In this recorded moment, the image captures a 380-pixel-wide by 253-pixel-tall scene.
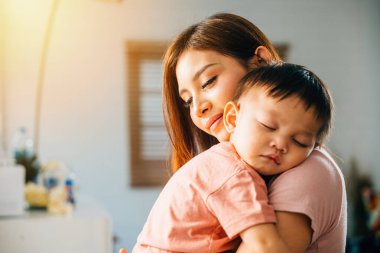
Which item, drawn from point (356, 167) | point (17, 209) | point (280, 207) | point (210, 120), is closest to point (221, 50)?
point (210, 120)

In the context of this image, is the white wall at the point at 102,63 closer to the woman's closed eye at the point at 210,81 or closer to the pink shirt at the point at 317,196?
the woman's closed eye at the point at 210,81

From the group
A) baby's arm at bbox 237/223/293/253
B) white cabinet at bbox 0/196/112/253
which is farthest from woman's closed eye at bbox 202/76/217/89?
white cabinet at bbox 0/196/112/253

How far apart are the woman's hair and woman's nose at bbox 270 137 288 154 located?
11.6 inches

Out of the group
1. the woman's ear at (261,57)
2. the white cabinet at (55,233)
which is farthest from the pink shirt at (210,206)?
the white cabinet at (55,233)

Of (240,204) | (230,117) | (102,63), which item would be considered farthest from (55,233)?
(102,63)

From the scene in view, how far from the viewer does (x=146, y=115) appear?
521 centimetres

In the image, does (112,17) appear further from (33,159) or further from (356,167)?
(356,167)

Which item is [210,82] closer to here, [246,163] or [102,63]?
[246,163]

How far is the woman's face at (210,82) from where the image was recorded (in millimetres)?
1094

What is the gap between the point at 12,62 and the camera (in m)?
4.80

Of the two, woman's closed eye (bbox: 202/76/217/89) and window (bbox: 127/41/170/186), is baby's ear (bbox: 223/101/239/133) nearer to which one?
woman's closed eye (bbox: 202/76/217/89)

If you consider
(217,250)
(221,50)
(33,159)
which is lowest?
(33,159)

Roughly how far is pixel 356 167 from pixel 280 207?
193 inches

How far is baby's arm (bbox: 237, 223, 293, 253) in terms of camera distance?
78cm
